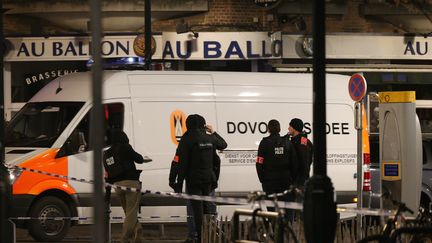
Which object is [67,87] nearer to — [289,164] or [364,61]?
[289,164]

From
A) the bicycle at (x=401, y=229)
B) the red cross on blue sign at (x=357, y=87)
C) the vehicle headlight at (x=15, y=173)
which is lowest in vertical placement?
the bicycle at (x=401, y=229)

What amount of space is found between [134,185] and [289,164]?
7.74ft

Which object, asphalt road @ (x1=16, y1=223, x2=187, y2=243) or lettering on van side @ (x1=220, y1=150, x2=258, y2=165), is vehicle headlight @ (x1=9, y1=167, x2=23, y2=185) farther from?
lettering on van side @ (x1=220, y1=150, x2=258, y2=165)

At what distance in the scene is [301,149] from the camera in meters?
14.5

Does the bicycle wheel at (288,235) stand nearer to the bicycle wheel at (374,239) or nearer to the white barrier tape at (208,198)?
the white barrier tape at (208,198)

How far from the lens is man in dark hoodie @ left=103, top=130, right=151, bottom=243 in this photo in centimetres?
1330

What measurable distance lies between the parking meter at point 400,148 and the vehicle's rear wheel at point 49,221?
4.98m

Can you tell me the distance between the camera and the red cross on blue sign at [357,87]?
1485 centimetres

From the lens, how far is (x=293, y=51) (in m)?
23.1

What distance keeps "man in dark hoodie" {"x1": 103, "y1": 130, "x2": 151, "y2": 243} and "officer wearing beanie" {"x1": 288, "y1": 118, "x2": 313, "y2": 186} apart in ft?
8.30

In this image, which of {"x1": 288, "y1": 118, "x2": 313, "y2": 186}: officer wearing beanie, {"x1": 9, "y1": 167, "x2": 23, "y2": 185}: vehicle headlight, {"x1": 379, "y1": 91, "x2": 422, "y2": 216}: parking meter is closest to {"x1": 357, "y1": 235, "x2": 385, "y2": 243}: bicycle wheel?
{"x1": 288, "y1": 118, "x2": 313, "y2": 186}: officer wearing beanie

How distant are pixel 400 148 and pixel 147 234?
15.0ft

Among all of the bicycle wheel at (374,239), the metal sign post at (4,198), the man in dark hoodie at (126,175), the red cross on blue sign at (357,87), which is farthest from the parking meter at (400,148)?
the metal sign post at (4,198)

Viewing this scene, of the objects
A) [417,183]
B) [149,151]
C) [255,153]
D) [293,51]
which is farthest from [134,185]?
[293,51]
